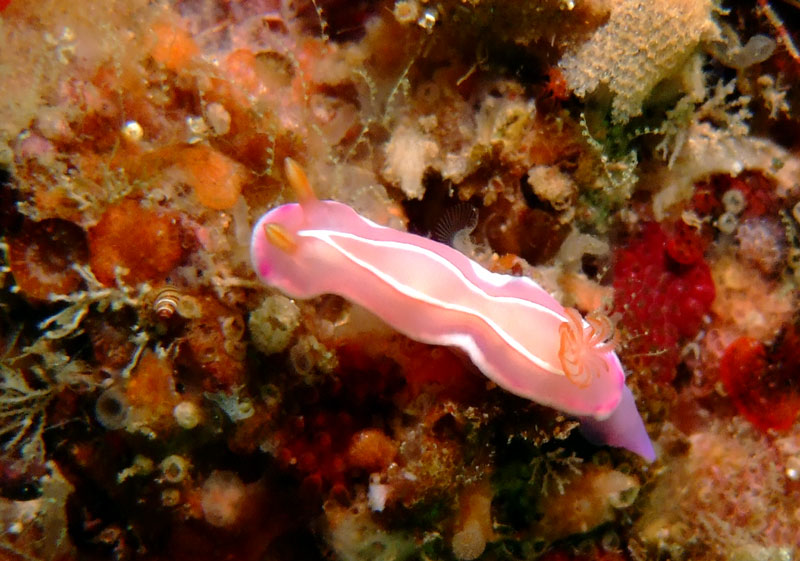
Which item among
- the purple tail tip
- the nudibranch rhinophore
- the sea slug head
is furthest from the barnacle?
the sea slug head

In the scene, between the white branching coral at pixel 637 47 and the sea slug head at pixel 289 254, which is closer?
the sea slug head at pixel 289 254

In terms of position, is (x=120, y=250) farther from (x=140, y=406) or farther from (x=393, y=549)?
(x=393, y=549)

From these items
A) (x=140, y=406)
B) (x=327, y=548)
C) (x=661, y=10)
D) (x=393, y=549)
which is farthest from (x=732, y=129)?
(x=140, y=406)

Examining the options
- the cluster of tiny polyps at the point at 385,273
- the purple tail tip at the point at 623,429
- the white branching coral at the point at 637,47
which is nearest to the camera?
the cluster of tiny polyps at the point at 385,273

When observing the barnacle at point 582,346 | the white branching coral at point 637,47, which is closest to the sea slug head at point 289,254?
the barnacle at point 582,346

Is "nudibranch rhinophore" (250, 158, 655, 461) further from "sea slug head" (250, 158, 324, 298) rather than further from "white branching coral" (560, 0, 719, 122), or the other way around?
"white branching coral" (560, 0, 719, 122)

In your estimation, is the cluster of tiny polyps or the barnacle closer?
the barnacle

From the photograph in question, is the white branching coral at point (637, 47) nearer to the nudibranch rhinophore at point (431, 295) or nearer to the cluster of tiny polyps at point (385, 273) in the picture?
the cluster of tiny polyps at point (385, 273)
